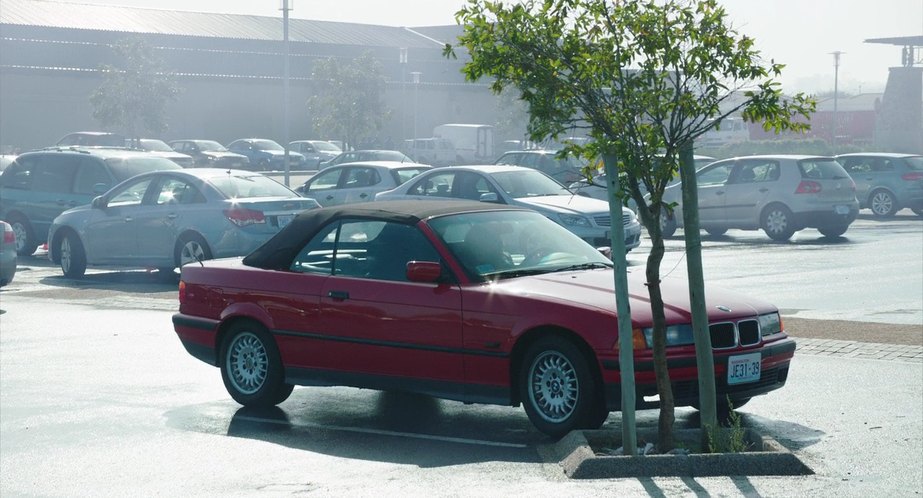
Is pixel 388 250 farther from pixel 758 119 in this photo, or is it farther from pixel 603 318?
pixel 758 119

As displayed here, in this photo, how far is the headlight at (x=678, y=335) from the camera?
8602 millimetres

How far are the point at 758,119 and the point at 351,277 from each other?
3.31m

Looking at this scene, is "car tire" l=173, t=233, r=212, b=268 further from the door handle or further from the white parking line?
the door handle

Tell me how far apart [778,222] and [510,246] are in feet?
58.5

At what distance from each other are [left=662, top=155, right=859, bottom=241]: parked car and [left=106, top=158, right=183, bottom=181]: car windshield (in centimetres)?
978

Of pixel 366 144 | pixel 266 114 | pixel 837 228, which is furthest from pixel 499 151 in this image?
pixel 837 228

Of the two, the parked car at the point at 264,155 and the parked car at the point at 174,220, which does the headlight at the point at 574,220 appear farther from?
the parked car at the point at 264,155

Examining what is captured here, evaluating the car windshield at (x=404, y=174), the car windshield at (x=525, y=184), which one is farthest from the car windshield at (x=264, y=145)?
the car windshield at (x=525, y=184)

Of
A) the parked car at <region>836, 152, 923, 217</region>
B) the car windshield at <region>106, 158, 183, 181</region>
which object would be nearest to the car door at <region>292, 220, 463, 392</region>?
the car windshield at <region>106, 158, 183, 181</region>

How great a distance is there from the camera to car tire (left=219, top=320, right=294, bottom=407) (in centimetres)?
1021

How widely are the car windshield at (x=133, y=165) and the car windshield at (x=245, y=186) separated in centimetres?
337

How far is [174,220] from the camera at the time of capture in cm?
1958

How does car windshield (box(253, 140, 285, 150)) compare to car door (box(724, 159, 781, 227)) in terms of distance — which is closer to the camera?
car door (box(724, 159, 781, 227))

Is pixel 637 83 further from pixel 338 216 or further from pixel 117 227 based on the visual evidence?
pixel 117 227
